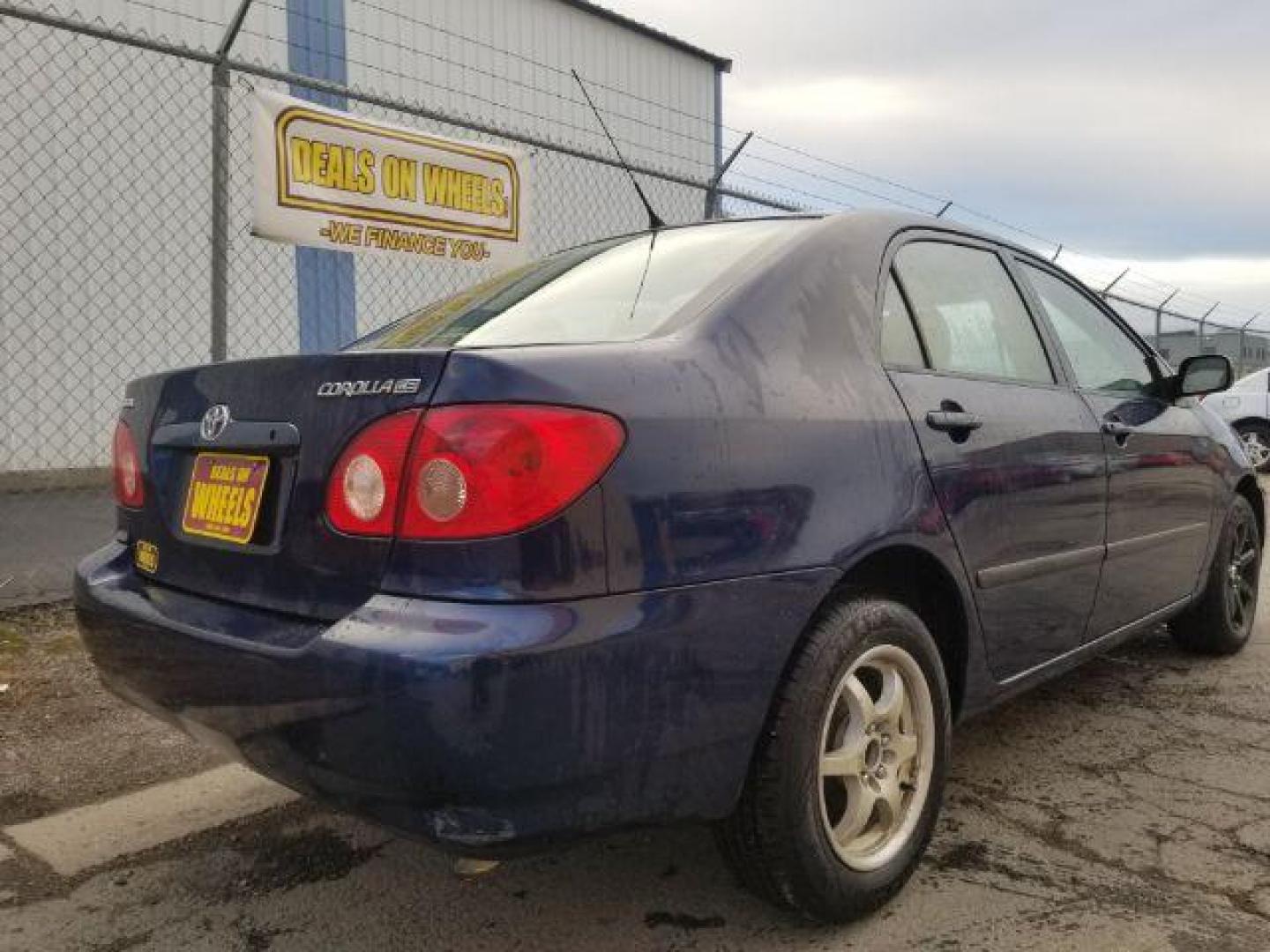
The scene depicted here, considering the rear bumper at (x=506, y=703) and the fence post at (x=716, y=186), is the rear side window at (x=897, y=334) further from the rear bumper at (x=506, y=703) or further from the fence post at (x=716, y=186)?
the fence post at (x=716, y=186)

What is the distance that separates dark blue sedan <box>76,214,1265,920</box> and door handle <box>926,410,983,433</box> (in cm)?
2

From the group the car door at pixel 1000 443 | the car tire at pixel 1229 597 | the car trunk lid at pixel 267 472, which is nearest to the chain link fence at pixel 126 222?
the car tire at pixel 1229 597

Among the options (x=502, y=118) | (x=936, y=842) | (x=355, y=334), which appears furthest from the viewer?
(x=502, y=118)

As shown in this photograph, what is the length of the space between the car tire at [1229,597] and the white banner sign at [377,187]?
3.81m

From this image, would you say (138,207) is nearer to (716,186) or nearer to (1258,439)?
(716,186)

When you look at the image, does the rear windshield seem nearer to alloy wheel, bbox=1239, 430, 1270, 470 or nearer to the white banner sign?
the white banner sign

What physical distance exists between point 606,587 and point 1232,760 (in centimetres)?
241

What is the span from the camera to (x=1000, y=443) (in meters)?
2.62

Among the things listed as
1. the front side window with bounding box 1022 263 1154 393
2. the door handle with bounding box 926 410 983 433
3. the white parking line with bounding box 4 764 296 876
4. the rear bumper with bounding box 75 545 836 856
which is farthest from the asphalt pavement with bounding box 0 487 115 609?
the front side window with bounding box 1022 263 1154 393

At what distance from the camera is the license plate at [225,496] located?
1.99 metres

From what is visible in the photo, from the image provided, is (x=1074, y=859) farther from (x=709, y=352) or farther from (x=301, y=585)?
(x=301, y=585)

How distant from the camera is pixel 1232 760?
3145 millimetres

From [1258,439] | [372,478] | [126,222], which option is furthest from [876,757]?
[1258,439]

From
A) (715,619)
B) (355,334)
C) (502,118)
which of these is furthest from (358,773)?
(502,118)
